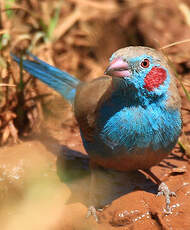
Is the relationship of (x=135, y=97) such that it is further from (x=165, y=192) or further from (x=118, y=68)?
(x=165, y=192)

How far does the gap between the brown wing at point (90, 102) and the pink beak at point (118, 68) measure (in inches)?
14.0

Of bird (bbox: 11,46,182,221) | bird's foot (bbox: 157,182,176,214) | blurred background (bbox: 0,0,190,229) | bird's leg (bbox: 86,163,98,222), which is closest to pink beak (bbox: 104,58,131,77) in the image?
bird (bbox: 11,46,182,221)

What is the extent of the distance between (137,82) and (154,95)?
17 cm

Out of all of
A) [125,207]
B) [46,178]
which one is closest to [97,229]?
[125,207]

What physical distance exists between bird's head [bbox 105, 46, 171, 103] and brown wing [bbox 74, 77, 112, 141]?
35 cm

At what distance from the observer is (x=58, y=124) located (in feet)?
16.2

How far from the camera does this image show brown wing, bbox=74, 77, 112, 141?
362 centimetres

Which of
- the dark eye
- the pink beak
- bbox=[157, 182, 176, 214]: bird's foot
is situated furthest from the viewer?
bbox=[157, 182, 176, 214]: bird's foot

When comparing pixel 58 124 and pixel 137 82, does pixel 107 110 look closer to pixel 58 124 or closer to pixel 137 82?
pixel 137 82

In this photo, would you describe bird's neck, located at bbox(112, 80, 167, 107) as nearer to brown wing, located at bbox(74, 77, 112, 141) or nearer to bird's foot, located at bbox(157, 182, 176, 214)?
brown wing, located at bbox(74, 77, 112, 141)

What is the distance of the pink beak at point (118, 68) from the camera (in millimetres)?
3092

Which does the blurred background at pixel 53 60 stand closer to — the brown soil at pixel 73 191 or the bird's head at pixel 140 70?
the brown soil at pixel 73 191

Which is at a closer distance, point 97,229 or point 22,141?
point 97,229

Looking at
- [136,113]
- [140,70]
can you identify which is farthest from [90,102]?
[140,70]
